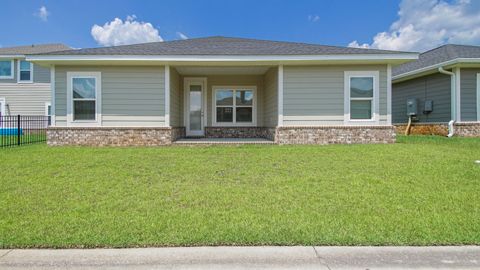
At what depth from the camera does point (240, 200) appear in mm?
4426

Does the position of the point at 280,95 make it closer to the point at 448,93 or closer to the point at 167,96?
the point at 167,96

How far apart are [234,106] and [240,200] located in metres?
9.27

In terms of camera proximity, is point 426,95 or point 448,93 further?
point 426,95

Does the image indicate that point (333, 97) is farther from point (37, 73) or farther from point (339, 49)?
point (37, 73)

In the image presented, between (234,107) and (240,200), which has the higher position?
(234,107)

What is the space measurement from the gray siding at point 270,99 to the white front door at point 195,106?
269 cm

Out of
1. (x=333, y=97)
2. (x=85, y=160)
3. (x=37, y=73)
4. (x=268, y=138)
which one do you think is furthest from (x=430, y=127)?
(x=37, y=73)

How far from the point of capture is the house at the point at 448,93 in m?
12.4

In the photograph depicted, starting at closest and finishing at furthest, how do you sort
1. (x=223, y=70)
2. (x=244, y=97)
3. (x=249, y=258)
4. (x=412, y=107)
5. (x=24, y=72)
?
(x=249, y=258)
(x=223, y=70)
(x=244, y=97)
(x=412, y=107)
(x=24, y=72)

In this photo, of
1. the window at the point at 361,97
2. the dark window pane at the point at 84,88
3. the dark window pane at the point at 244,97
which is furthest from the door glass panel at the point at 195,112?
the window at the point at 361,97

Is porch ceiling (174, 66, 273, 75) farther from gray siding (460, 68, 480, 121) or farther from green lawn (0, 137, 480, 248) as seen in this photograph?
gray siding (460, 68, 480, 121)

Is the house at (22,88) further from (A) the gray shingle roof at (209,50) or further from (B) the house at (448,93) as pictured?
(B) the house at (448,93)

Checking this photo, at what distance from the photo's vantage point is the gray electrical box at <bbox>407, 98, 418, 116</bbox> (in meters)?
15.0

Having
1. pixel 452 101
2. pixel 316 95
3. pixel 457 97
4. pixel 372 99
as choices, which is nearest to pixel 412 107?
pixel 452 101
